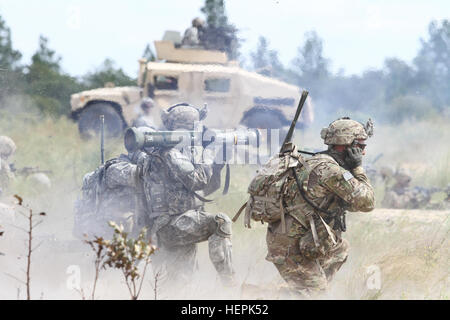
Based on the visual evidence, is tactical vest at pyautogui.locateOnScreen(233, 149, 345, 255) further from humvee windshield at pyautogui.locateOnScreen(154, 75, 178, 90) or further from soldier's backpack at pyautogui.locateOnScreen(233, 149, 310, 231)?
humvee windshield at pyautogui.locateOnScreen(154, 75, 178, 90)

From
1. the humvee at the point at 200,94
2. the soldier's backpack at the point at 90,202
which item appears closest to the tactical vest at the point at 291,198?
the soldier's backpack at the point at 90,202

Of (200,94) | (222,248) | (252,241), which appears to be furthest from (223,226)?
(200,94)

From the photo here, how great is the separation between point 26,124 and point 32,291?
29.3 ft

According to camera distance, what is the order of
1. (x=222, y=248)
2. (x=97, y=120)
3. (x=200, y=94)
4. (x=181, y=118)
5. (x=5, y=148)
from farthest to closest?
(x=97, y=120) < (x=200, y=94) < (x=5, y=148) < (x=181, y=118) < (x=222, y=248)

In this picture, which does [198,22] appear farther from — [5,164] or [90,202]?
[90,202]

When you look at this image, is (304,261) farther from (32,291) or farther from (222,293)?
(32,291)

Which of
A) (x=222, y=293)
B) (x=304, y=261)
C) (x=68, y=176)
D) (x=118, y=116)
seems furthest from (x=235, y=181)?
(x=304, y=261)

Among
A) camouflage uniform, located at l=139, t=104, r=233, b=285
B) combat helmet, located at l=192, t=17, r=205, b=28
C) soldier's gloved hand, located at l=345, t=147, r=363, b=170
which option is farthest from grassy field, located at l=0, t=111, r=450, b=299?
combat helmet, located at l=192, t=17, r=205, b=28

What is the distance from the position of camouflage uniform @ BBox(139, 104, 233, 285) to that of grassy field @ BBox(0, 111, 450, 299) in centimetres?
25

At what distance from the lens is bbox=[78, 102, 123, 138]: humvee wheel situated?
12844mm

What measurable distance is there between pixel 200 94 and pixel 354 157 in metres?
8.38

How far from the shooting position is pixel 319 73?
15.1 metres

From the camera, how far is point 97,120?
42.7ft

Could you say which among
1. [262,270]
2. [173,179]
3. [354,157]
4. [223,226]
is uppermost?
[354,157]
